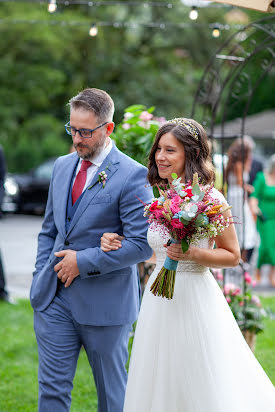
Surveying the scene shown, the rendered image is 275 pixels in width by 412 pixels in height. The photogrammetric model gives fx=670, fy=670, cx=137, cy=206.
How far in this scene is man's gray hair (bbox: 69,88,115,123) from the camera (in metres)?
3.74

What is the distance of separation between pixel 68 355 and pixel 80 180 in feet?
3.33

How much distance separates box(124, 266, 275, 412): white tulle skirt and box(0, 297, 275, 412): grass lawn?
1674 millimetres

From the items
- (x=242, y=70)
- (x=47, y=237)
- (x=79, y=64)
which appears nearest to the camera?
(x=47, y=237)

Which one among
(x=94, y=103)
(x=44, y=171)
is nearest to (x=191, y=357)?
(x=94, y=103)

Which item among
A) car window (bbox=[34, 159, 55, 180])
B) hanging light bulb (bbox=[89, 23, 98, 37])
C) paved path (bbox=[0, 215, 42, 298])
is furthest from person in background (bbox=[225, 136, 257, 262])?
car window (bbox=[34, 159, 55, 180])

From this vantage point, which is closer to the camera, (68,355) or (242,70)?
(68,355)

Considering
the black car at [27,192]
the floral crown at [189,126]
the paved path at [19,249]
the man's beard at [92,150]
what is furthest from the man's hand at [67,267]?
the black car at [27,192]

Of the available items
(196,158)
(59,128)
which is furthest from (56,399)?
(59,128)

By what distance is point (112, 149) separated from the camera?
3.96m

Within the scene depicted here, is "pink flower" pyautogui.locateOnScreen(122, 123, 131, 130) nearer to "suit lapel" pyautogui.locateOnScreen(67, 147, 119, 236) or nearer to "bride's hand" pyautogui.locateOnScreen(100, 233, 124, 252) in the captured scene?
"suit lapel" pyautogui.locateOnScreen(67, 147, 119, 236)

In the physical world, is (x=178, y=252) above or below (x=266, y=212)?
above

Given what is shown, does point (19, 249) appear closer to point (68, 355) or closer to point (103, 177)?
point (68, 355)

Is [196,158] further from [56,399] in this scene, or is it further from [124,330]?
[56,399]

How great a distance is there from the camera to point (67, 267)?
12.3 feet
